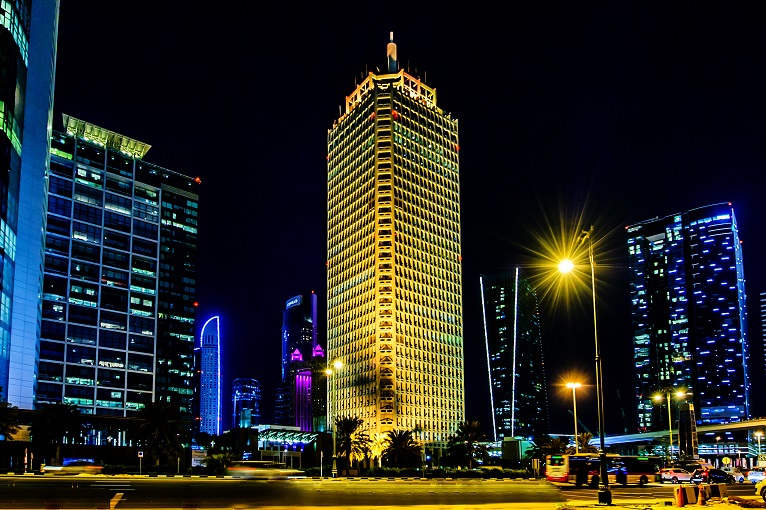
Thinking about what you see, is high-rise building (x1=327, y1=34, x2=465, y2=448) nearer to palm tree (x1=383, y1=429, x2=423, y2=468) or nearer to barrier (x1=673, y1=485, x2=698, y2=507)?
palm tree (x1=383, y1=429, x2=423, y2=468)

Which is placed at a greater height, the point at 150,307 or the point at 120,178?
the point at 120,178

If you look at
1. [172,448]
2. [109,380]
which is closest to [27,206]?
[172,448]

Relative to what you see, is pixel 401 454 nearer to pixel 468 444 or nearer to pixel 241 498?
Answer: pixel 468 444

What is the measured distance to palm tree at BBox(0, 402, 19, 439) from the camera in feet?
296

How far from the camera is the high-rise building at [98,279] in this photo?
17025cm

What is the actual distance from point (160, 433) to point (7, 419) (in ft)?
63.3

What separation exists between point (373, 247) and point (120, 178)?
67.6 meters

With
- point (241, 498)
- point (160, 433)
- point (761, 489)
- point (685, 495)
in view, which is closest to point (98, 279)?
point (160, 433)

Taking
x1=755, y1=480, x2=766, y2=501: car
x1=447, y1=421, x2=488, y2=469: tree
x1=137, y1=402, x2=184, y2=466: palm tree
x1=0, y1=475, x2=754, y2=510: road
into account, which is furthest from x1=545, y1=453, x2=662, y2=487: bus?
x1=447, y1=421, x2=488, y2=469: tree

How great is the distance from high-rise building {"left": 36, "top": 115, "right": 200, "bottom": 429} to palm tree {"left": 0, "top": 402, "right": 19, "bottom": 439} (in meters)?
70.9

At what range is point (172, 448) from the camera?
103250 mm

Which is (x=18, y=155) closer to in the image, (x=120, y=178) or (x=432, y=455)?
(x=120, y=178)

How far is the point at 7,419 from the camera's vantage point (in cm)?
9131

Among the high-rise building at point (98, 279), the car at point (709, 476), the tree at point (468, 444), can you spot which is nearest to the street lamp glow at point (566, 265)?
the car at point (709, 476)
